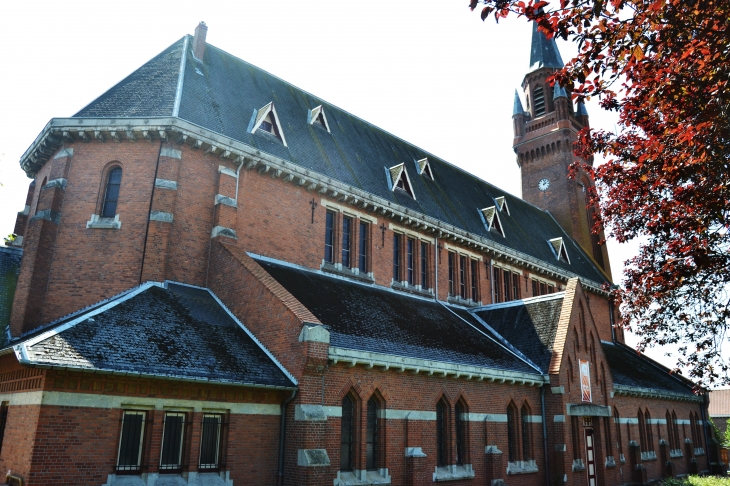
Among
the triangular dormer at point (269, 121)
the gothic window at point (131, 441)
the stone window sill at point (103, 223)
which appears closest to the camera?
the gothic window at point (131, 441)

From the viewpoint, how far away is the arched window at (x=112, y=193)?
720 inches

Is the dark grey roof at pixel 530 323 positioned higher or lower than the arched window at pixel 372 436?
higher

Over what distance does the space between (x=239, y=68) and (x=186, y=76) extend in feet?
13.1

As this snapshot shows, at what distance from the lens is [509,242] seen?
32.1 m

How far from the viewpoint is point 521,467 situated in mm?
20781

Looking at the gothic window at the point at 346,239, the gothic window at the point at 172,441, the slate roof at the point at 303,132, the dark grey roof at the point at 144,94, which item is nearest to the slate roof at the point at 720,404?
the slate roof at the point at 303,132

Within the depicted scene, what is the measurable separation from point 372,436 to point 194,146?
1079cm

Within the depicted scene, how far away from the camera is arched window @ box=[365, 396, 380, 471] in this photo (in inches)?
646

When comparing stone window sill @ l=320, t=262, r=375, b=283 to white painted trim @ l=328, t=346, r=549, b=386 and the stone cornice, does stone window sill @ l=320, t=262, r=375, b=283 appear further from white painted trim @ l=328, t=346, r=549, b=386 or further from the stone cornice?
white painted trim @ l=328, t=346, r=549, b=386

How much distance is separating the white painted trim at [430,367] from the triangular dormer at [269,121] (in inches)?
390

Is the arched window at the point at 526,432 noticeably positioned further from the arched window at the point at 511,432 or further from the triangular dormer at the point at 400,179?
the triangular dormer at the point at 400,179

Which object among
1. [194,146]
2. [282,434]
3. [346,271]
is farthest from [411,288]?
[282,434]

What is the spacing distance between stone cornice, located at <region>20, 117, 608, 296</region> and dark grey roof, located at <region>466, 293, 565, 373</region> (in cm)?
580

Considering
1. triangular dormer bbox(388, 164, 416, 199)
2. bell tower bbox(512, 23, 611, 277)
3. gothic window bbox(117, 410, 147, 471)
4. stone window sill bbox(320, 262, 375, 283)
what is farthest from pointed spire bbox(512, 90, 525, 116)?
gothic window bbox(117, 410, 147, 471)
